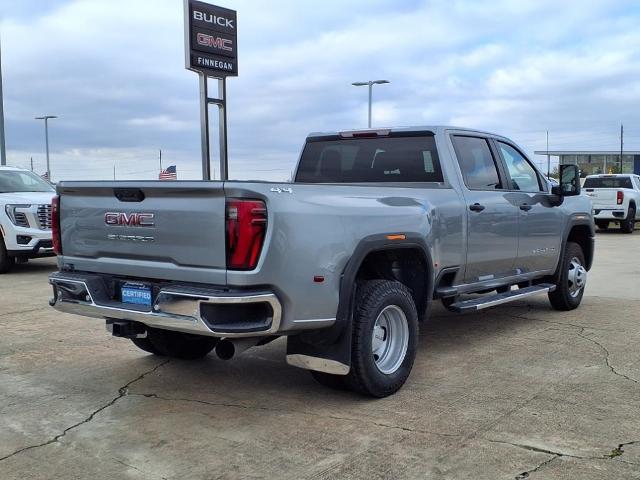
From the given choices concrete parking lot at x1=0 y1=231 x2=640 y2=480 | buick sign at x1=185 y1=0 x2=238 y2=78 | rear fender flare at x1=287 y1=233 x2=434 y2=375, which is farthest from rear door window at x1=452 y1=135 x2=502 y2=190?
buick sign at x1=185 y1=0 x2=238 y2=78

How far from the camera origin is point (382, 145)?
6129 millimetres

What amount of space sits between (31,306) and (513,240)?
226 inches

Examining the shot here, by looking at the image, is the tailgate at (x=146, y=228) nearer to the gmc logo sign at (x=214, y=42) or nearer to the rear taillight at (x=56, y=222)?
the rear taillight at (x=56, y=222)

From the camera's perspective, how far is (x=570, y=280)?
25.2 feet

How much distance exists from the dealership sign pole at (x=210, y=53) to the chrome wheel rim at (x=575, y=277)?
7526 mm

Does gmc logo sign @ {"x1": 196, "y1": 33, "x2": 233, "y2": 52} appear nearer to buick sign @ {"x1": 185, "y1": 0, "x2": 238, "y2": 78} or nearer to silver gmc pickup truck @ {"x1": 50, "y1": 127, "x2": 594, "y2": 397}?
buick sign @ {"x1": 185, "y1": 0, "x2": 238, "y2": 78}

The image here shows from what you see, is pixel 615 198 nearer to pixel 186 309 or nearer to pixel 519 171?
pixel 519 171

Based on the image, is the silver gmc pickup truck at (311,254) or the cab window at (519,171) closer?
the silver gmc pickup truck at (311,254)

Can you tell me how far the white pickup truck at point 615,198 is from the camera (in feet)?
67.2

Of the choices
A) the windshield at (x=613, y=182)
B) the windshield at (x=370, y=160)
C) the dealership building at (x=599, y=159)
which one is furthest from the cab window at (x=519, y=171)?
the dealership building at (x=599, y=159)

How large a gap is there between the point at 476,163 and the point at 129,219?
3.29m

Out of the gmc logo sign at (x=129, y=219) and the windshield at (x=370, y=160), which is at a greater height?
the windshield at (x=370, y=160)

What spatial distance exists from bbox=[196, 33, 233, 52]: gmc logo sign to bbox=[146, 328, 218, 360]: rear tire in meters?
9.73

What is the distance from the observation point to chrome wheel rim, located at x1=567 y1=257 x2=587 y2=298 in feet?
25.2
